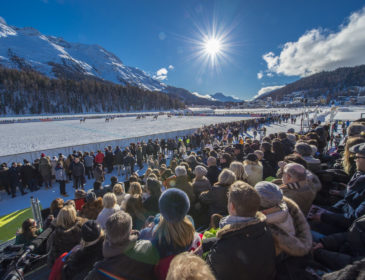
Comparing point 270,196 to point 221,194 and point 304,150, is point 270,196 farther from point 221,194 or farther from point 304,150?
point 304,150

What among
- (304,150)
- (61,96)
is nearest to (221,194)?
(304,150)

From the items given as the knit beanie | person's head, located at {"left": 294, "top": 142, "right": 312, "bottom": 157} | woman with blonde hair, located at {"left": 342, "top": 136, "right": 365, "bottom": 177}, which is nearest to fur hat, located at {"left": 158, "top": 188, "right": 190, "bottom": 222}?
the knit beanie

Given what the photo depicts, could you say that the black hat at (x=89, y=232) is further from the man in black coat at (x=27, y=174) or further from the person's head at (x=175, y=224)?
the man in black coat at (x=27, y=174)

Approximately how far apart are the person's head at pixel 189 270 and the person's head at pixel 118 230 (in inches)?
30.8

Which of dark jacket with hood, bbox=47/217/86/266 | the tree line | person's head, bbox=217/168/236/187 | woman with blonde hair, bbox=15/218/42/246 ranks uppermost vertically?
the tree line

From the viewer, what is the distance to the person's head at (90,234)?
1.90 m

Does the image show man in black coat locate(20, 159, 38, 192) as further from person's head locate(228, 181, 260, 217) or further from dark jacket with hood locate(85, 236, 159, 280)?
person's head locate(228, 181, 260, 217)

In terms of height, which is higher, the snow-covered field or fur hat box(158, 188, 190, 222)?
fur hat box(158, 188, 190, 222)

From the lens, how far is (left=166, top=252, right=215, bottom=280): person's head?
0.88 metres

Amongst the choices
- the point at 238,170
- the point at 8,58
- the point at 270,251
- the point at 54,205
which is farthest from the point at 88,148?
the point at 8,58

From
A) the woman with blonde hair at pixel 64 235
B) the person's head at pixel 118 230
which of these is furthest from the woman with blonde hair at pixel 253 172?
the woman with blonde hair at pixel 64 235

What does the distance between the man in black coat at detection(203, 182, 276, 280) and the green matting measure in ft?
19.9

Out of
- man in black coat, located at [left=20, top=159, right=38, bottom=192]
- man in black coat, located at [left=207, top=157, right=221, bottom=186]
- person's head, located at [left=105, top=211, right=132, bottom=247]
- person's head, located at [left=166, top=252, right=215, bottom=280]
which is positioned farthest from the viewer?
man in black coat, located at [left=20, top=159, right=38, bottom=192]

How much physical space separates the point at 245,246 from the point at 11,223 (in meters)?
7.34
